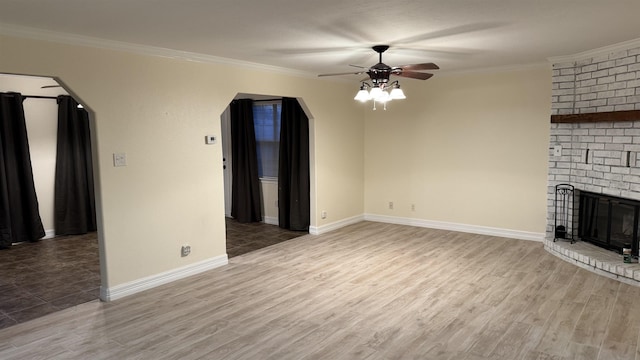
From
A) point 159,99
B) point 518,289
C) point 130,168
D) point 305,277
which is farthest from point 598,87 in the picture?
point 130,168

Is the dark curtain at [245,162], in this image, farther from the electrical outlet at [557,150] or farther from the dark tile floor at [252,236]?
the electrical outlet at [557,150]

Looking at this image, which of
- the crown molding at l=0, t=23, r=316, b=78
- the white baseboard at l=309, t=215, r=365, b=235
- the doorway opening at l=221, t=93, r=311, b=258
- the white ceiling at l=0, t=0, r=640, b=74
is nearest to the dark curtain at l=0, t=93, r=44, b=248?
the doorway opening at l=221, t=93, r=311, b=258

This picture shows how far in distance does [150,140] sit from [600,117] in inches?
188

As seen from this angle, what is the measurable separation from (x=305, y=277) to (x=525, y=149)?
3.49m

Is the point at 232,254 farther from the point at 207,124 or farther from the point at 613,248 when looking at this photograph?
the point at 613,248

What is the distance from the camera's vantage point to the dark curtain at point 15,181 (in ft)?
19.1

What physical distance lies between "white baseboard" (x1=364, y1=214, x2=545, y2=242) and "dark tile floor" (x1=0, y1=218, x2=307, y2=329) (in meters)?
1.52

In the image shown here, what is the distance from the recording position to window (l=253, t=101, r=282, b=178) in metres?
7.11

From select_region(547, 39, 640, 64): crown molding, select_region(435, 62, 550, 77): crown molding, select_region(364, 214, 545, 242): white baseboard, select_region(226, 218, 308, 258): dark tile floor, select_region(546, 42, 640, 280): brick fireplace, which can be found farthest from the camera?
select_region(364, 214, 545, 242): white baseboard

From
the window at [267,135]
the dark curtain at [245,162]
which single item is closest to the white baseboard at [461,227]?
the window at [267,135]

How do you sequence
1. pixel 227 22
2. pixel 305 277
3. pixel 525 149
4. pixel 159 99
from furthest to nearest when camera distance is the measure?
pixel 525 149
pixel 305 277
pixel 159 99
pixel 227 22

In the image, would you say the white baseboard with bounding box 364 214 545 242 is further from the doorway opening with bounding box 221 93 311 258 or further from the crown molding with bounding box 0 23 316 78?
the crown molding with bounding box 0 23 316 78

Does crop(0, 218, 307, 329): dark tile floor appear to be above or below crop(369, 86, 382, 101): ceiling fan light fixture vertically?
below

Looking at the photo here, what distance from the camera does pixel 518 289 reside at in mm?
4137
